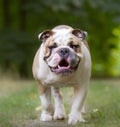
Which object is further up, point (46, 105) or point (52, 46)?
point (52, 46)

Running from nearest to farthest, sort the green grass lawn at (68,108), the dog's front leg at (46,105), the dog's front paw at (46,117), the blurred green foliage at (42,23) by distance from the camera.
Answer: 1. the green grass lawn at (68,108)
2. the dog's front leg at (46,105)
3. the dog's front paw at (46,117)
4. the blurred green foliage at (42,23)

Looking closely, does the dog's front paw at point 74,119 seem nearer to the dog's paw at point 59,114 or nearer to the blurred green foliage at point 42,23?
the dog's paw at point 59,114

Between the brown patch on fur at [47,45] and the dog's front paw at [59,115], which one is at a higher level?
the brown patch on fur at [47,45]

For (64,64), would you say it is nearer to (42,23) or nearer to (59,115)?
(59,115)

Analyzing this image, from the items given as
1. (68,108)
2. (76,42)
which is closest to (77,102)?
(76,42)

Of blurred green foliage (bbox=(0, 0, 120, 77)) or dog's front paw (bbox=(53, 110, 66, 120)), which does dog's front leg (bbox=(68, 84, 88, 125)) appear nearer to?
dog's front paw (bbox=(53, 110, 66, 120))

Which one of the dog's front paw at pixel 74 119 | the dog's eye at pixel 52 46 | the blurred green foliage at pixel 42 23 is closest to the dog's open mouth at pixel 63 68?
the dog's eye at pixel 52 46

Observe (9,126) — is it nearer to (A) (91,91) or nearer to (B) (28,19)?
(A) (91,91)

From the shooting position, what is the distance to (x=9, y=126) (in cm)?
704

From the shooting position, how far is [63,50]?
677cm

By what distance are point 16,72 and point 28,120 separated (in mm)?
11512

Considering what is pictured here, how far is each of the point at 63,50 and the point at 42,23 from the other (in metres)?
15.0

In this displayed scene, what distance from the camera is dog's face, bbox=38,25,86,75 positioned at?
22.3 ft

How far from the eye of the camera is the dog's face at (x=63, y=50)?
679cm
